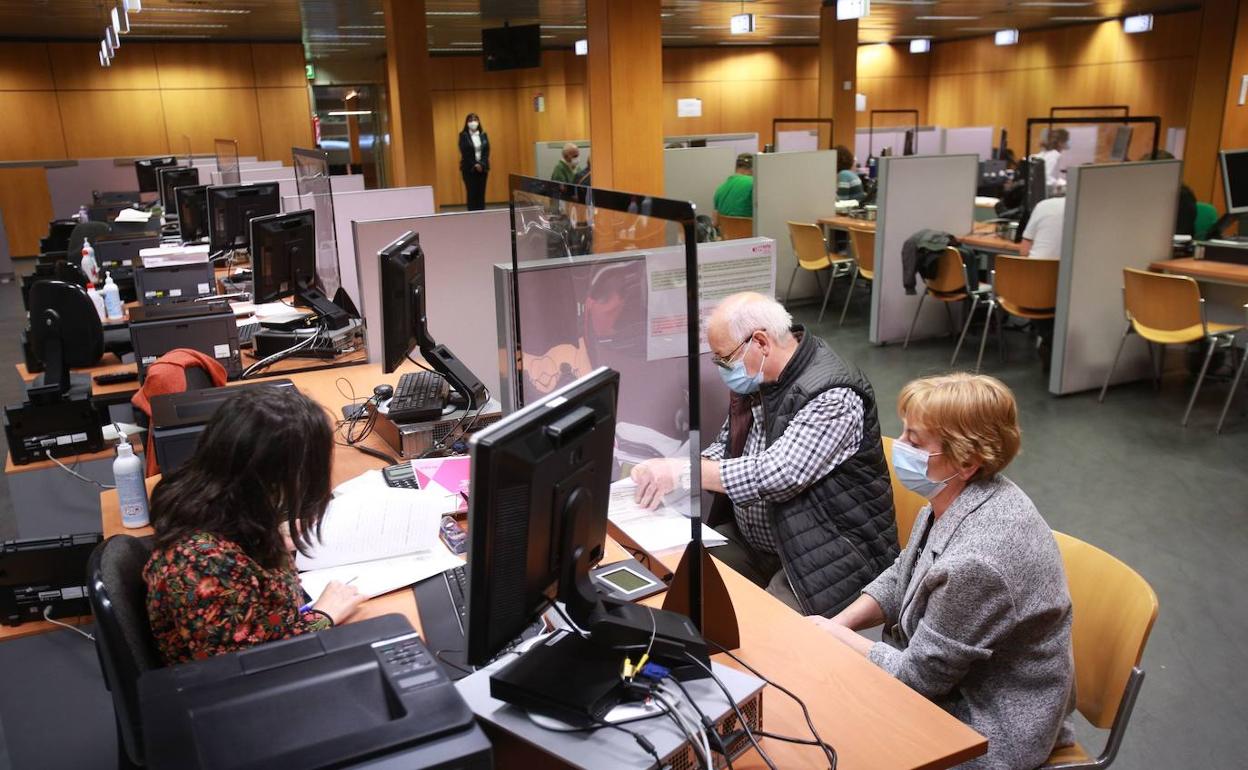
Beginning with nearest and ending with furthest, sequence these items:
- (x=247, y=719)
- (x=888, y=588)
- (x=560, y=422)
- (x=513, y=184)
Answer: (x=247, y=719) < (x=560, y=422) < (x=888, y=588) < (x=513, y=184)

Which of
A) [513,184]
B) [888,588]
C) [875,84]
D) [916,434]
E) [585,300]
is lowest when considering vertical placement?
[888,588]

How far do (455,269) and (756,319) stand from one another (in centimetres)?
141

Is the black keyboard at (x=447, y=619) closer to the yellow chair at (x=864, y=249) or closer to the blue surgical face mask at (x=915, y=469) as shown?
the blue surgical face mask at (x=915, y=469)

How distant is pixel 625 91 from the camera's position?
4.39 metres

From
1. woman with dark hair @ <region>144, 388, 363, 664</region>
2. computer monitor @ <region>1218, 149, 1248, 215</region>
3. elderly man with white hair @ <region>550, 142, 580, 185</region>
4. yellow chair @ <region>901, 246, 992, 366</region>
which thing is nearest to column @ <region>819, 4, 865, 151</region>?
elderly man with white hair @ <region>550, 142, 580, 185</region>

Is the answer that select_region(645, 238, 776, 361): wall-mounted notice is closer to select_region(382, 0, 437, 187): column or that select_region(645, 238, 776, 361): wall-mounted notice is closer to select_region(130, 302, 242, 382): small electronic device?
select_region(130, 302, 242, 382): small electronic device

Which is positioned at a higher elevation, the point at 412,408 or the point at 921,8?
the point at 921,8

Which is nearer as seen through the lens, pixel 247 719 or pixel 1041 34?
pixel 247 719

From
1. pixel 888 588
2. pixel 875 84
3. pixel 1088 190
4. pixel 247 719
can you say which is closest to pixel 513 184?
pixel 888 588

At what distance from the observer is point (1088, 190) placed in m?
4.83

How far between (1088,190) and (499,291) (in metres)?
→ 3.89

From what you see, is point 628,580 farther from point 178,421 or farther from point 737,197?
point 737,197

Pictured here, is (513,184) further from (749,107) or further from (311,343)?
(749,107)

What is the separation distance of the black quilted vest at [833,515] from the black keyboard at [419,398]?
0.99 m
